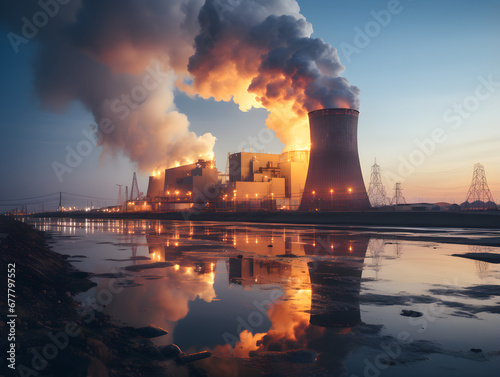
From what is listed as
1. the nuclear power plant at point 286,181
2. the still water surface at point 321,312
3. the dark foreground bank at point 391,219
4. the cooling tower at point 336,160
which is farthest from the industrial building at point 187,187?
the still water surface at point 321,312

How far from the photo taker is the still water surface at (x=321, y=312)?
3.94 meters

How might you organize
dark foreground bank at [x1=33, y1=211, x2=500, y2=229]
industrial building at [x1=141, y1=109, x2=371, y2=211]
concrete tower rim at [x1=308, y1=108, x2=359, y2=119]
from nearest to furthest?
dark foreground bank at [x1=33, y1=211, x2=500, y2=229]
concrete tower rim at [x1=308, y1=108, x2=359, y2=119]
industrial building at [x1=141, y1=109, x2=371, y2=211]

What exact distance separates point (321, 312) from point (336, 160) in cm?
3745

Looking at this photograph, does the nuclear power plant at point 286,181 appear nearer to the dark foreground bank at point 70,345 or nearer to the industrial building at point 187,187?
the industrial building at point 187,187

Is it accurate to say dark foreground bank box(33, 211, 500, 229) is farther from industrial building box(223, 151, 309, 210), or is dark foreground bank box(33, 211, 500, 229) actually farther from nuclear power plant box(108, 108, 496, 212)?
industrial building box(223, 151, 309, 210)

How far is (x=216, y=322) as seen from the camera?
212 inches

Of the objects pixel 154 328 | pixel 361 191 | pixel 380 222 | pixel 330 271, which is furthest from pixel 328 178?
pixel 154 328

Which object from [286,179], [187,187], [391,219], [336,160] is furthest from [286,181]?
[391,219]

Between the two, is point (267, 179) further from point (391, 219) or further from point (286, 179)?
point (391, 219)

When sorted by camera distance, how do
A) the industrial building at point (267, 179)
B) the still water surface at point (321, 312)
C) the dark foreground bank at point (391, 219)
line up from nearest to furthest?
the still water surface at point (321, 312)
the dark foreground bank at point (391, 219)
the industrial building at point (267, 179)

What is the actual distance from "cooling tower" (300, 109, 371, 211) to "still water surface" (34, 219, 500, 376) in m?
30.9

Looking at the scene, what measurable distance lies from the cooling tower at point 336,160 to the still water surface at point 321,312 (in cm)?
3089

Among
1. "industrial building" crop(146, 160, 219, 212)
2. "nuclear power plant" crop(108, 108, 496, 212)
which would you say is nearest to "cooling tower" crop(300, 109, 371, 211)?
"nuclear power plant" crop(108, 108, 496, 212)

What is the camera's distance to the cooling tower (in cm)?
4131
